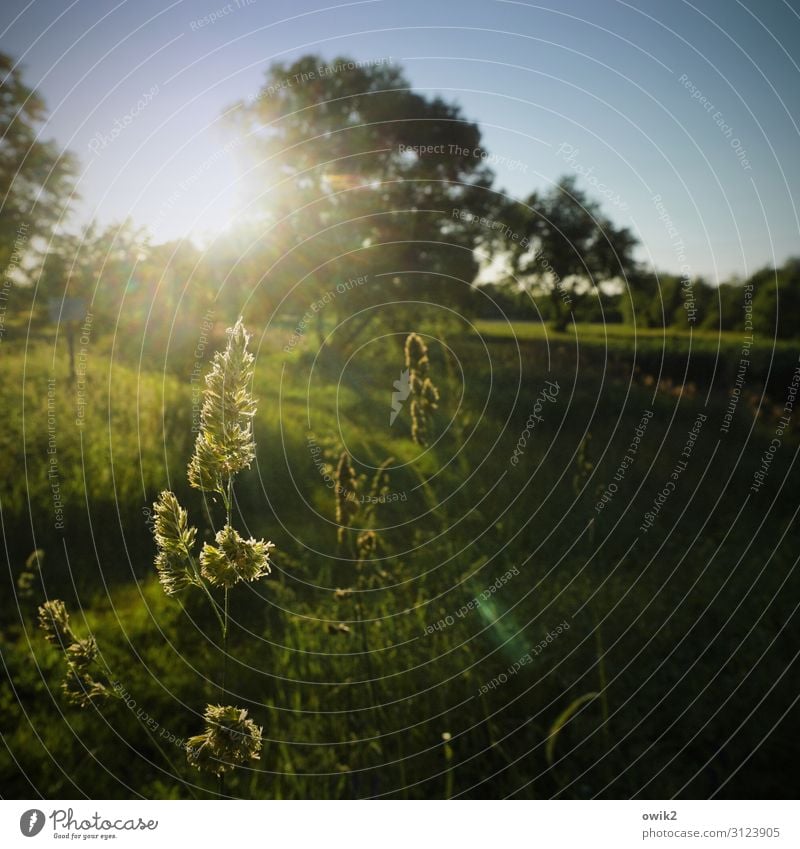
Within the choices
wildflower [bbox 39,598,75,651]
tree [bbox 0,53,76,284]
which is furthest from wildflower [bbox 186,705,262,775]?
tree [bbox 0,53,76,284]

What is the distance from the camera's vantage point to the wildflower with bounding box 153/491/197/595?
166 cm

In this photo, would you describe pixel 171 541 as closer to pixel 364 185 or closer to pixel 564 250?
pixel 364 185

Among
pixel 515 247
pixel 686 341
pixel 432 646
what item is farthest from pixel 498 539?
pixel 686 341

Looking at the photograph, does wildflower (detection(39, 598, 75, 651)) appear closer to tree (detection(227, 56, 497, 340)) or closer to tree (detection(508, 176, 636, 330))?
tree (detection(227, 56, 497, 340))

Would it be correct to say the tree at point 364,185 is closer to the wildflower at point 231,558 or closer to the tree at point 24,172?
the tree at point 24,172

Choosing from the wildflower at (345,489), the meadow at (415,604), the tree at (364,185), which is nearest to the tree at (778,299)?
the meadow at (415,604)

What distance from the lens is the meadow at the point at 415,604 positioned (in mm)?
2434

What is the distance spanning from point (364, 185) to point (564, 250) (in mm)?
1929

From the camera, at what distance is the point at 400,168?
4934 millimetres

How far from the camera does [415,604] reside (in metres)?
3.13

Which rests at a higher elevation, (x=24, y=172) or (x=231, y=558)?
(x=24, y=172)

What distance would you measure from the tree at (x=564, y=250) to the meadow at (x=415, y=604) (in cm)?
80

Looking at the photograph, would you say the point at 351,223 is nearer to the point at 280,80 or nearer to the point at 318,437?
the point at 280,80

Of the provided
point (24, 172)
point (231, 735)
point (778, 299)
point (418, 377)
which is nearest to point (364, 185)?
point (24, 172)
